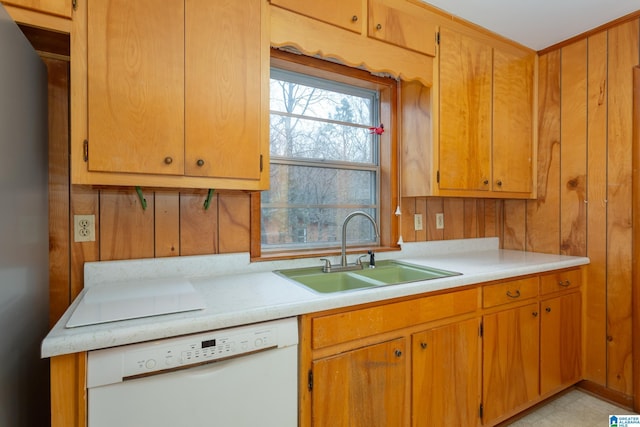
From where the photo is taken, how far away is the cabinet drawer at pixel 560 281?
76.5 inches

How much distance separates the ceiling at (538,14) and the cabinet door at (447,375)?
1770 mm

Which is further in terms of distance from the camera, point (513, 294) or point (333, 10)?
point (513, 294)

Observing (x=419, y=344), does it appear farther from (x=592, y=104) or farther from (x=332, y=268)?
(x=592, y=104)

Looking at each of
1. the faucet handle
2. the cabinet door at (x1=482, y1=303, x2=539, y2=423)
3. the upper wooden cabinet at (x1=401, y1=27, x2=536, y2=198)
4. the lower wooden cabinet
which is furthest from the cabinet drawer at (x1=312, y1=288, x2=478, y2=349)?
the upper wooden cabinet at (x1=401, y1=27, x2=536, y2=198)

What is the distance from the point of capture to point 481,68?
6.84 feet

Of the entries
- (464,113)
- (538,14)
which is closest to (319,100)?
(464,113)

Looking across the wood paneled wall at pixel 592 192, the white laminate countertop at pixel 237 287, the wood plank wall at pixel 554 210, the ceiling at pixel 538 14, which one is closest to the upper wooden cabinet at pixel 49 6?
the wood plank wall at pixel 554 210

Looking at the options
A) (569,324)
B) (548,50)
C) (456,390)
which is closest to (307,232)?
(456,390)

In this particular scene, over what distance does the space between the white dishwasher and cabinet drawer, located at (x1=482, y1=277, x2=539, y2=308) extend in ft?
3.63

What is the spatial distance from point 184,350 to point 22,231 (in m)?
0.64

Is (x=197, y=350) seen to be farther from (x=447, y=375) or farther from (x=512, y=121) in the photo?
(x=512, y=121)

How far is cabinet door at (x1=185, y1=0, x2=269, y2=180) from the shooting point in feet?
4.16

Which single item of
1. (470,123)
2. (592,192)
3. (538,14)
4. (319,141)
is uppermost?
(538,14)

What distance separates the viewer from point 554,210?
2344 millimetres
